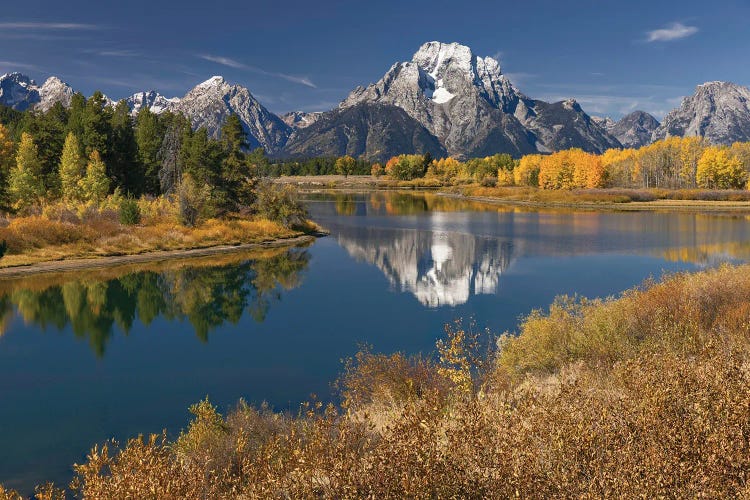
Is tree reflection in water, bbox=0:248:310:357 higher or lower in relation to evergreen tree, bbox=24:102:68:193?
lower

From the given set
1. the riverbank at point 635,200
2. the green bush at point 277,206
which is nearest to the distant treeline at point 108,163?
the green bush at point 277,206

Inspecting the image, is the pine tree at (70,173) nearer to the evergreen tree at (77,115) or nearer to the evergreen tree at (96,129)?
the evergreen tree at (96,129)

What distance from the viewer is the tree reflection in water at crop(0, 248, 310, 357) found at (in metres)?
32.5

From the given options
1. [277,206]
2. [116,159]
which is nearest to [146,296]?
[277,206]

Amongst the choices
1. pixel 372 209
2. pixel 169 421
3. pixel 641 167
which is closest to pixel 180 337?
pixel 169 421

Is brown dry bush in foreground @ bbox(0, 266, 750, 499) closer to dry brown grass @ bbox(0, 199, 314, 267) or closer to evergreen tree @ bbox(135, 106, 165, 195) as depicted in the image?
dry brown grass @ bbox(0, 199, 314, 267)

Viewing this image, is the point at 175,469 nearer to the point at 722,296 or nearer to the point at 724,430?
the point at 724,430

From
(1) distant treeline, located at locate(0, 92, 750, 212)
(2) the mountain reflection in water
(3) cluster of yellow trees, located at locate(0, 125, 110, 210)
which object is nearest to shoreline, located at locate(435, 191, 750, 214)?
(2) the mountain reflection in water

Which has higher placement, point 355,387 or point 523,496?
point 523,496

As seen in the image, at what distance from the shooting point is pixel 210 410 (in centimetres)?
1506

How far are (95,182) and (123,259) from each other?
22.6m

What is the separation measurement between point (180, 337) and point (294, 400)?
12.2 meters

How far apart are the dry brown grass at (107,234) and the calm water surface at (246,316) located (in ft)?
19.2

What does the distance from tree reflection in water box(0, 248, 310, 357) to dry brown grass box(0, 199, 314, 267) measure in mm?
5499
